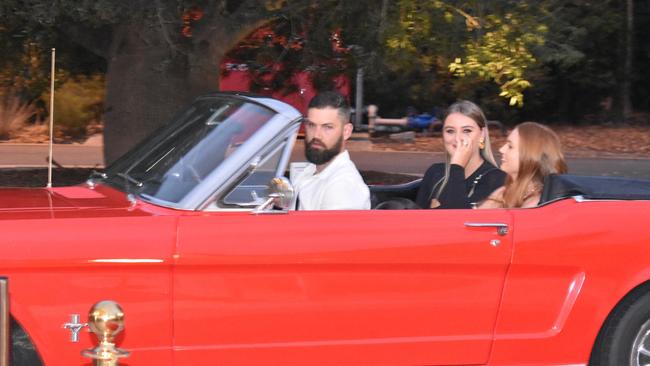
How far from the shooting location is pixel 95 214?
3771mm

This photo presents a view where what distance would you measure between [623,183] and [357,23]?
5211mm

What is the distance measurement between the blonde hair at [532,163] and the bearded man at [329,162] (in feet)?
2.40

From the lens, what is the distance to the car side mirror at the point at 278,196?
378cm

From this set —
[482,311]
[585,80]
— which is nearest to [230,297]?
[482,311]

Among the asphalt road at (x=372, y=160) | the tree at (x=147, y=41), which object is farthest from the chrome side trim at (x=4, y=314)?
the asphalt road at (x=372, y=160)

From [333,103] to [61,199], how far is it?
53.6 inches

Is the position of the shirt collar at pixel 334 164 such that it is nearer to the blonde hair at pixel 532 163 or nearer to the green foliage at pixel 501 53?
the blonde hair at pixel 532 163

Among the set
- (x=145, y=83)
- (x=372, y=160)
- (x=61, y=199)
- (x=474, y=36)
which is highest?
(x=474, y=36)

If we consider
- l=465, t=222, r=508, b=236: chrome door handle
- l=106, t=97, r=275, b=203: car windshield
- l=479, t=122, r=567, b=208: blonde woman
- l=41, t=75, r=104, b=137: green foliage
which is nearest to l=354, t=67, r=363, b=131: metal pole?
l=41, t=75, r=104, b=137: green foliage

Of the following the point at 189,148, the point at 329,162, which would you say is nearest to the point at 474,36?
the point at 329,162

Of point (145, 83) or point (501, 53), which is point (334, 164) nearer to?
point (501, 53)

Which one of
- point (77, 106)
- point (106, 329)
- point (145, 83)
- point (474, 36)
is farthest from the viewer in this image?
point (77, 106)

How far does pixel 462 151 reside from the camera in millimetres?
4746

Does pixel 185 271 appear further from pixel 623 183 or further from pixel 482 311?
pixel 623 183
